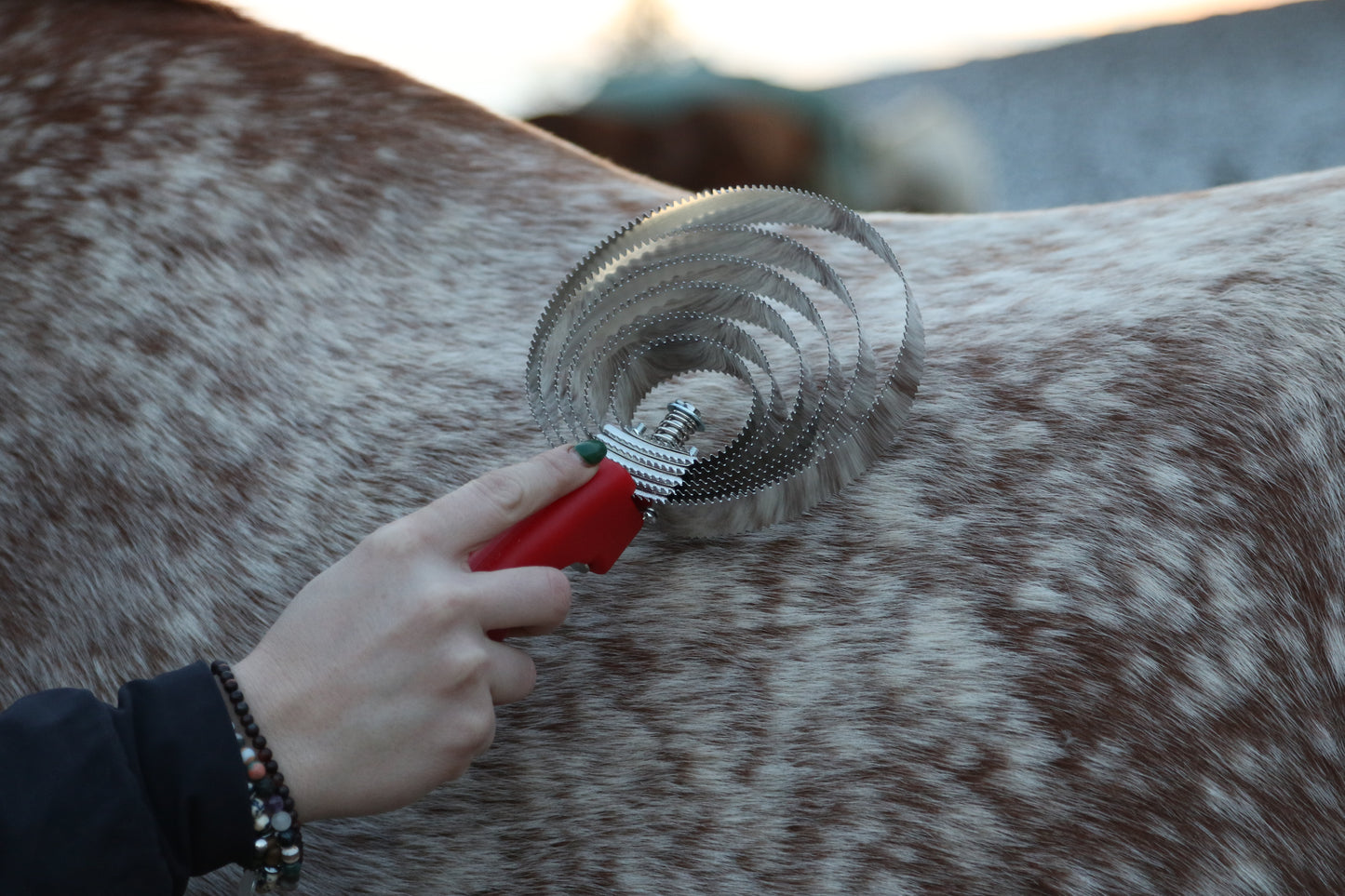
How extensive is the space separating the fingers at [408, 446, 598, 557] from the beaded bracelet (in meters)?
0.15

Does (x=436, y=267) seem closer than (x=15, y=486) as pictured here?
No

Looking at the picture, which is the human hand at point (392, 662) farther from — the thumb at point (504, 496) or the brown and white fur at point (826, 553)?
the brown and white fur at point (826, 553)

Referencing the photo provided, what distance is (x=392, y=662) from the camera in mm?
646

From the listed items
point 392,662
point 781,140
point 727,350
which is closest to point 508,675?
point 392,662

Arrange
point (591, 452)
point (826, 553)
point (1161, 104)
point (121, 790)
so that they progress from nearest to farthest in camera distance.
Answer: point (121, 790), point (591, 452), point (826, 553), point (1161, 104)

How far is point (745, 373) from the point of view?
2.85 feet

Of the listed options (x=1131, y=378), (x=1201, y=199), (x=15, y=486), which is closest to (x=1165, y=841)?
(x=1131, y=378)

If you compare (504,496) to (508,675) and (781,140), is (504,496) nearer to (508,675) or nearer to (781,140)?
(508,675)

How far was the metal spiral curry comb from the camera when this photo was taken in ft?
2.70

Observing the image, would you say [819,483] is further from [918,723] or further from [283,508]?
[283,508]

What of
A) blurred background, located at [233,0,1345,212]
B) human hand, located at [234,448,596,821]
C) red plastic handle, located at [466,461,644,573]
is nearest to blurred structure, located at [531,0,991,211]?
blurred background, located at [233,0,1345,212]

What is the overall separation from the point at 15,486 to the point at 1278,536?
1.11 metres

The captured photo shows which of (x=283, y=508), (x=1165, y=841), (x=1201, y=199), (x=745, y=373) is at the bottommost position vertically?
(x=1165, y=841)

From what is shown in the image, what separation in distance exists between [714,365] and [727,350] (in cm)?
3
